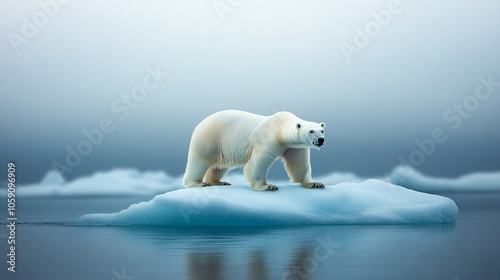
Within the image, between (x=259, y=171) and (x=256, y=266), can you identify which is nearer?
(x=256, y=266)

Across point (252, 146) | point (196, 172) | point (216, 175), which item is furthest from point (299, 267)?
point (216, 175)

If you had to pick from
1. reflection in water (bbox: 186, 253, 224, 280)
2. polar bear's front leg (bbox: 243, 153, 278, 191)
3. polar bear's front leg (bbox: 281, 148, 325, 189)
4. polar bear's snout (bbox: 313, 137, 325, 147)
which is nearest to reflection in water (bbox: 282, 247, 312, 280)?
reflection in water (bbox: 186, 253, 224, 280)

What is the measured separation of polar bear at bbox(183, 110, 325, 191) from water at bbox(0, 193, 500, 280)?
154 cm

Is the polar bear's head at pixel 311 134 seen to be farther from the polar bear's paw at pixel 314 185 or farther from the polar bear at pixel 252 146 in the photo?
the polar bear's paw at pixel 314 185

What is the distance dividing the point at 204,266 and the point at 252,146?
6110mm

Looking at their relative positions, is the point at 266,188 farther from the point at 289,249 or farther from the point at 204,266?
the point at 204,266

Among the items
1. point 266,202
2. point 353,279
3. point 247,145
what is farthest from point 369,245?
point 247,145

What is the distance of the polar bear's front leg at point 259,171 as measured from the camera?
12.7 meters

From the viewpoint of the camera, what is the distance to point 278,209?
1235 centimetres

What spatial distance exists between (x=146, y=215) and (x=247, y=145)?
2.73 m

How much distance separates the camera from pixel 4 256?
8.56m

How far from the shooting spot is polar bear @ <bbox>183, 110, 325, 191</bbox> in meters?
12.4

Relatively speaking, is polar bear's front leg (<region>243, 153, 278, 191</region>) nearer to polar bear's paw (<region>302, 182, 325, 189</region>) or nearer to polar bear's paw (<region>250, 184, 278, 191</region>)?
polar bear's paw (<region>250, 184, 278, 191</region>)

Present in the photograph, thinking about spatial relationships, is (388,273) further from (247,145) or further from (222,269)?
(247,145)
